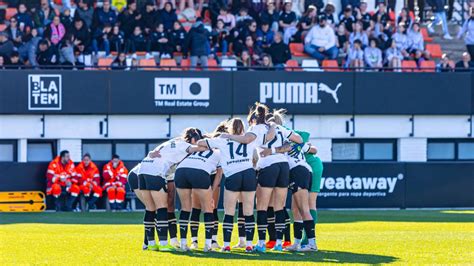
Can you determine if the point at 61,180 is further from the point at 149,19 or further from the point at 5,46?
the point at 149,19

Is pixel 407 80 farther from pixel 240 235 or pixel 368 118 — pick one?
pixel 240 235

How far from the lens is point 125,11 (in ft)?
109

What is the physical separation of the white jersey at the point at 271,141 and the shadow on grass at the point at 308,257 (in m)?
1.30

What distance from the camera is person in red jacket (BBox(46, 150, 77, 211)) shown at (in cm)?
2953

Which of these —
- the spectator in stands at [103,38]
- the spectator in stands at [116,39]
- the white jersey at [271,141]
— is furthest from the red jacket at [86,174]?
the white jersey at [271,141]

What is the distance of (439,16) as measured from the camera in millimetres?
37188

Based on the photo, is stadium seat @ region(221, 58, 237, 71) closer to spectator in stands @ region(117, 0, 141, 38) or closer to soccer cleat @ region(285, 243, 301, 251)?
spectator in stands @ region(117, 0, 141, 38)

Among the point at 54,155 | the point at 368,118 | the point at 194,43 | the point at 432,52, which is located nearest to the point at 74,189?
the point at 54,155

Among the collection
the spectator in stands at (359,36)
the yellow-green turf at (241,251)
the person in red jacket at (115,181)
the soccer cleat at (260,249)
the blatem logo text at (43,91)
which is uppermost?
the spectator in stands at (359,36)

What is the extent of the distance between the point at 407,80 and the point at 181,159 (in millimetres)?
17215

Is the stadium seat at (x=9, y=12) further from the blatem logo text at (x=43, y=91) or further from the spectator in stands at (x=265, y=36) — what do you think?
the spectator in stands at (x=265, y=36)

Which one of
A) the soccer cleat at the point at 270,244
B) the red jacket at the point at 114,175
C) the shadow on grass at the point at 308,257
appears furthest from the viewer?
the red jacket at the point at 114,175

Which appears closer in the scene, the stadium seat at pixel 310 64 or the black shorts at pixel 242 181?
the black shorts at pixel 242 181

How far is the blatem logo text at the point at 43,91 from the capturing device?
103 ft
